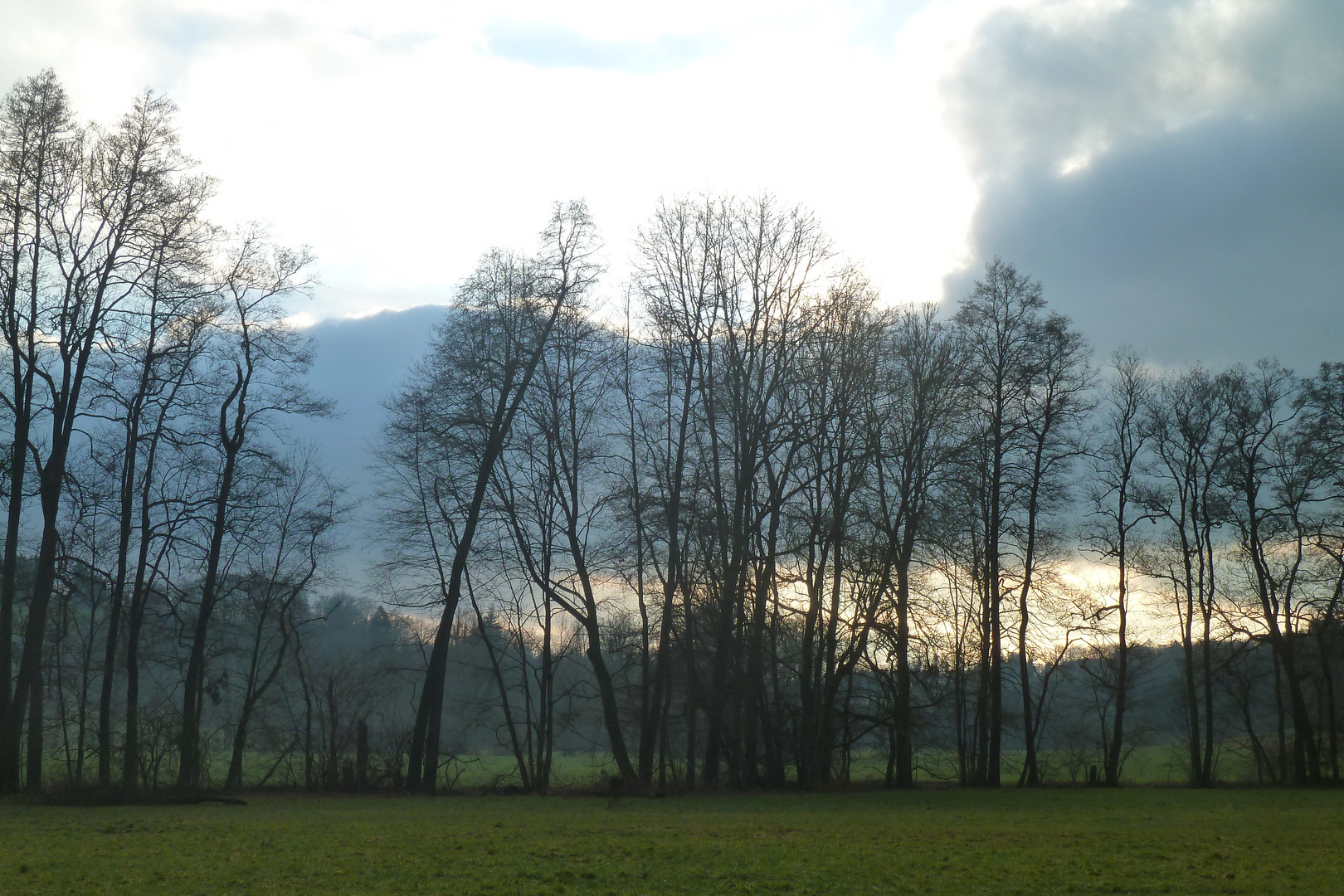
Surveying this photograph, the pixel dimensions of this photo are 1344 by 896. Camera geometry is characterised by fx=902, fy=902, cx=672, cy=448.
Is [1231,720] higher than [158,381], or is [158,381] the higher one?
[158,381]

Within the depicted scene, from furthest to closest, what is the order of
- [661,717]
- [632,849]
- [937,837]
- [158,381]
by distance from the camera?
[661,717] < [158,381] < [937,837] < [632,849]

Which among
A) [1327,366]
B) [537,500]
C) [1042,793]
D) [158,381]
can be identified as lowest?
[1042,793]

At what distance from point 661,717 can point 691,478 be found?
775 cm

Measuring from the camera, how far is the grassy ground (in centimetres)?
905

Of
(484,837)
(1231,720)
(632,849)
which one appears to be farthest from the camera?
(1231,720)

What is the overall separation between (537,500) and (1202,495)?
87.0 feet

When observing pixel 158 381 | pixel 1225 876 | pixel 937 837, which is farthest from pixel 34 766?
pixel 1225 876

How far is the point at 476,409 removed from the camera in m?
27.3

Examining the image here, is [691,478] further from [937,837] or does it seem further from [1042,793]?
[937,837]

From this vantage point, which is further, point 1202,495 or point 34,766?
point 1202,495

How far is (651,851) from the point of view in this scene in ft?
37.3

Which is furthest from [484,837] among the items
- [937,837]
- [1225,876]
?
[1225,876]

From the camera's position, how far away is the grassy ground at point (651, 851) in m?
9.05

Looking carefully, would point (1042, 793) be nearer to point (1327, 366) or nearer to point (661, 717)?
point (661, 717)
